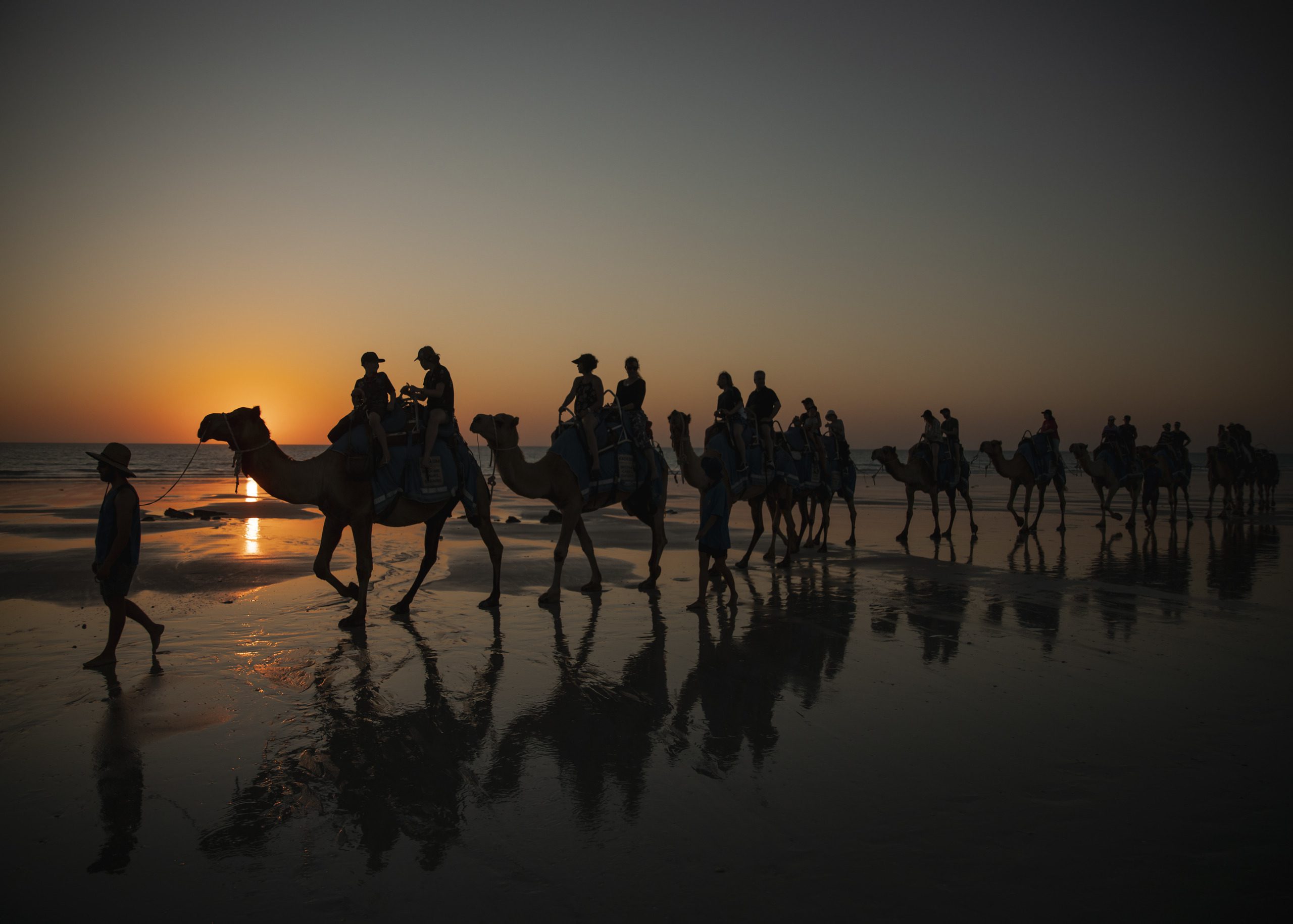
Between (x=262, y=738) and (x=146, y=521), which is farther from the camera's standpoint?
(x=146, y=521)

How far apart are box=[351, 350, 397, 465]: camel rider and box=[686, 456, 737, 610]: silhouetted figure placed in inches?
149

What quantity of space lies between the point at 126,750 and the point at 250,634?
3.12 metres

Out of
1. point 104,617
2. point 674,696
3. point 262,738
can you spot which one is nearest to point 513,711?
point 674,696

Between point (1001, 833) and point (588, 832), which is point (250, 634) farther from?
point (1001, 833)

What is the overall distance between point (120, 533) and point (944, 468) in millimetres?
16043

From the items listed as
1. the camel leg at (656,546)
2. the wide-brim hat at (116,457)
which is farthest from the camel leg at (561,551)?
the wide-brim hat at (116,457)

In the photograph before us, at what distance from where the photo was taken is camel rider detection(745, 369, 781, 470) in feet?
41.4

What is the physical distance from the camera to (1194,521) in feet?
76.0

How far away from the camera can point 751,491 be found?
12.5 m

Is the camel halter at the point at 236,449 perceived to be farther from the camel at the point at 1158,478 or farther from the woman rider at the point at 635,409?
the camel at the point at 1158,478

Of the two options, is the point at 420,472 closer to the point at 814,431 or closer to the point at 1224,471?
the point at 814,431

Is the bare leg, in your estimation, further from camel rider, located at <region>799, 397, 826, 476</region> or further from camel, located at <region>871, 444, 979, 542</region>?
camel, located at <region>871, 444, 979, 542</region>

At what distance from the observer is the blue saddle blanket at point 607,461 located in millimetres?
10398

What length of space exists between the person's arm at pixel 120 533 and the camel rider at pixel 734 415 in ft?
25.1
